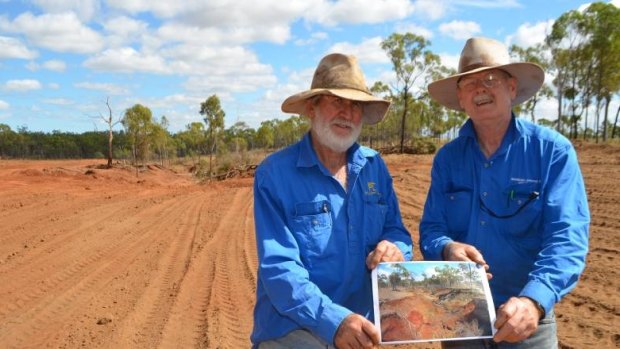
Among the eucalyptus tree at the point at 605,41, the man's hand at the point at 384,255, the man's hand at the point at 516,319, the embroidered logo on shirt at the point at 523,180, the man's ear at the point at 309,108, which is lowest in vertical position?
the man's hand at the point at 516,319

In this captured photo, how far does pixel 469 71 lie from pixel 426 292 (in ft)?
3.91

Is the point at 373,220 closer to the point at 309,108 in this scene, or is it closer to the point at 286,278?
the point at 286,278

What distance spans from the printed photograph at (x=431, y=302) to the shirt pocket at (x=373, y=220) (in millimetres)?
306

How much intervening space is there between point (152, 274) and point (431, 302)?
20.3 feet

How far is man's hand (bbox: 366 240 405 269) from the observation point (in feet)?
7.95

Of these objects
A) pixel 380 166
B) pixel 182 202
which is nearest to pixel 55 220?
pixel 182 202

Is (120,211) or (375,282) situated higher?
(375,282)

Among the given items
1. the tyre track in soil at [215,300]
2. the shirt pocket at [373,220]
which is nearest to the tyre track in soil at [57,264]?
the tyre track in soil at [215,300]

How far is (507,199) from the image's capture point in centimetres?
255

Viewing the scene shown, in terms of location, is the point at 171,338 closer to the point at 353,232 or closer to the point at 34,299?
the point at 34,299

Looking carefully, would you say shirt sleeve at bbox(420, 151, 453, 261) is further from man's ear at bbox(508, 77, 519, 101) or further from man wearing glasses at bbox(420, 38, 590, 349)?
man's ear at bbox(508, 77, 519, 101)

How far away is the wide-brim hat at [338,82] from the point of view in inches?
106

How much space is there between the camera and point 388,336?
214 centimetres

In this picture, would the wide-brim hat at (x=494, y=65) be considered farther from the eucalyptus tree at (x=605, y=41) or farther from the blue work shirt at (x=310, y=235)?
the eucalyptus tree at (x=605, y=41)
